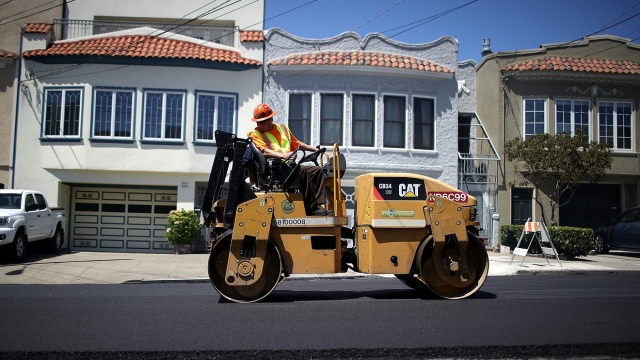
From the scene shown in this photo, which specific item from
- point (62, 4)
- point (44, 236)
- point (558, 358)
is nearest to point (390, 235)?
point (558, 358)

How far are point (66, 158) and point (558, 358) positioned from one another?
17.2 metres

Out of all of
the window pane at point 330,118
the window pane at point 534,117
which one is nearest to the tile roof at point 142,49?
the window pane at point 330,118

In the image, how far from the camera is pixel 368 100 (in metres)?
19.4

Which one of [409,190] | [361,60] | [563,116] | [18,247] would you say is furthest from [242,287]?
[563,116]

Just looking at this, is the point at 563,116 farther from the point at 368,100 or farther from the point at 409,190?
the point at 409,190

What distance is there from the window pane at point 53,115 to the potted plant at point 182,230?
16.1 feet

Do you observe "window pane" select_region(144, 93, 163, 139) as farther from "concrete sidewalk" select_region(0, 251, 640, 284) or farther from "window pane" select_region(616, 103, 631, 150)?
"window pane" select_region(616, 103, 631, 150)

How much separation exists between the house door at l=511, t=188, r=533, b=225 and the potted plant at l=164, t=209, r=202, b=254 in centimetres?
1133

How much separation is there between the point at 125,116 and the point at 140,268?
6.70m

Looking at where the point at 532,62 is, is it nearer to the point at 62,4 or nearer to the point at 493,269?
the point at 493,269

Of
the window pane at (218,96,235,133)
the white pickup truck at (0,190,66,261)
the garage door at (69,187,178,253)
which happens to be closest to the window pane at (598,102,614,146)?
the window pane at (218,96,235,133)

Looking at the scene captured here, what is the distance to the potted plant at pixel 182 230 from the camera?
58.0ft

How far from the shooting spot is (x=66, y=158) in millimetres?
18484

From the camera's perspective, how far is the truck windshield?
1493cm
